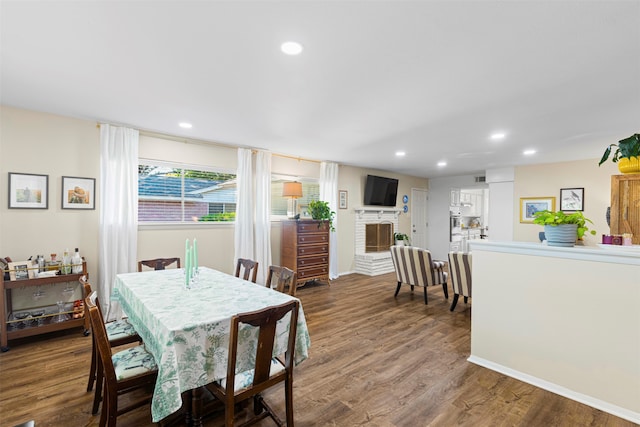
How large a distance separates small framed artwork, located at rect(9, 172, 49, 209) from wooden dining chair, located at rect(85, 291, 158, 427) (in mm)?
2494

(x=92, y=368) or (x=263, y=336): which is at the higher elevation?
(x=263, y=336)

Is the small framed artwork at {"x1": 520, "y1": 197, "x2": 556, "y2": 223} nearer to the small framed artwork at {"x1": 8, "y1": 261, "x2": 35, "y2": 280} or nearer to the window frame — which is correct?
the window frame

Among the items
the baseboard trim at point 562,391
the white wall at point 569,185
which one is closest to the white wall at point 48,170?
the baseboard trim at point 562,391

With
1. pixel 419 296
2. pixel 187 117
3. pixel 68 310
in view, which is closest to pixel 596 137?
pixel 419 296

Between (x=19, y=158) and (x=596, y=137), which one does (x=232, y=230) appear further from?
(x=596, y=137)

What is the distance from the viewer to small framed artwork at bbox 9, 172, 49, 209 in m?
3.20

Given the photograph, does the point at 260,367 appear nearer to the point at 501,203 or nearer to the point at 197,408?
the point at 197,408

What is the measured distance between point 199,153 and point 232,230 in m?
1.31

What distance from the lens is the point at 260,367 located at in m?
1.60

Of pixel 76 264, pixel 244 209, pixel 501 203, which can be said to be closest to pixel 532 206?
pixel 501 203

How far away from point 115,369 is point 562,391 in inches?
121

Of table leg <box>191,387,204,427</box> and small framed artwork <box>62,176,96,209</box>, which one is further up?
small framed artwork <box>62,176,96,209</box>

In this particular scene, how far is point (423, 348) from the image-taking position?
119 inches

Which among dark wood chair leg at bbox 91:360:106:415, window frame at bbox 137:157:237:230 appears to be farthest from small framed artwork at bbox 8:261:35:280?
dark wood chair leg at bbox 91:360:106:415
